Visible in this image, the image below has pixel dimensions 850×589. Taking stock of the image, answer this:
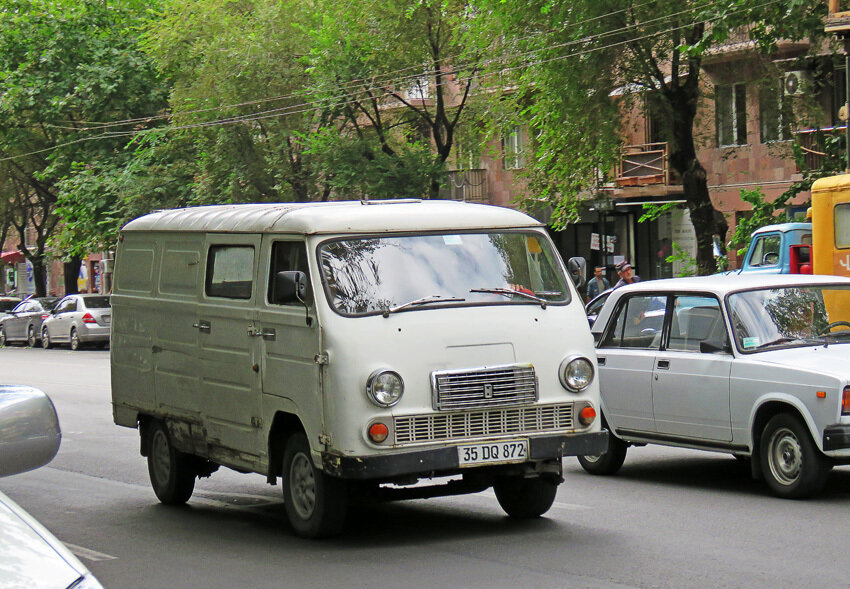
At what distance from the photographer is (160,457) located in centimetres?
1139

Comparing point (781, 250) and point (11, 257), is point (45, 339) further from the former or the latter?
point (11, 257)

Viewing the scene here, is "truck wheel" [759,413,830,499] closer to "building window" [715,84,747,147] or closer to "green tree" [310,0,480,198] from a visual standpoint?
"green tree" [310,0,480,198]

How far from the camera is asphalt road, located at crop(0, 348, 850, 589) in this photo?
7723 millimetres

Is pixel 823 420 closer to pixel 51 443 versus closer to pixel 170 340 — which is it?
pixel 170 340

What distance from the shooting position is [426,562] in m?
8.20

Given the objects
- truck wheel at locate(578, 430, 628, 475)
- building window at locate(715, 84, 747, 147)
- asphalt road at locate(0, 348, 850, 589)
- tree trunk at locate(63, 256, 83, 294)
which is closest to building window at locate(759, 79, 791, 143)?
building window at locate(715, 84, 747, 147)

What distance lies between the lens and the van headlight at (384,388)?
27.9ft

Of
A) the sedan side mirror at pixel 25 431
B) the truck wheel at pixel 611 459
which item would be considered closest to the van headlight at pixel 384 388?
the sedan side mirror at pixel 25 431

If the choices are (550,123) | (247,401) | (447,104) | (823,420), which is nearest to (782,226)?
(550,123)

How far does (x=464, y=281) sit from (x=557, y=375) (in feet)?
2.88

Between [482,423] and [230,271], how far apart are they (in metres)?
2.43

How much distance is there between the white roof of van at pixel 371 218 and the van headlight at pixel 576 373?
1.05m

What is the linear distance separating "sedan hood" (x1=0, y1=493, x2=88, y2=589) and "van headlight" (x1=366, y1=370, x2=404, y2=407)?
16.0ft

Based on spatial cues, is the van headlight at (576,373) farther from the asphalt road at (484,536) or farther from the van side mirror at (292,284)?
the van side mirror at (292,284)
